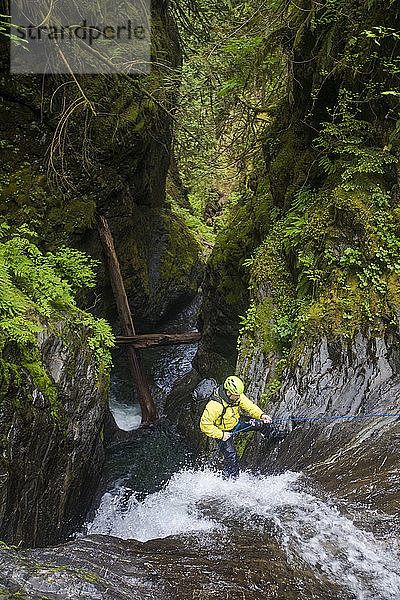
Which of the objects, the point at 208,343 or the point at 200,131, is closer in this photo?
the point at 200,131

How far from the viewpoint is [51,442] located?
204 inches

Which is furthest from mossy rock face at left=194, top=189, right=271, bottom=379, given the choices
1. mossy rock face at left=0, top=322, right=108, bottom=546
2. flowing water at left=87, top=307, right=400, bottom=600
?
mossy rock face at left=0, top=322, right=108, bottom=546

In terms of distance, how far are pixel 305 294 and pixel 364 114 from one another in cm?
305

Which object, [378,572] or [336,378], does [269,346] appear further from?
[378,572]

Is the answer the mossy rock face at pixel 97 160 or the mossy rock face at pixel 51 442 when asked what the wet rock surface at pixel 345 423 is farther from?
the mossy rock face at pixel 97 160

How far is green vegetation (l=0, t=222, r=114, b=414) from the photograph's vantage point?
4625mm

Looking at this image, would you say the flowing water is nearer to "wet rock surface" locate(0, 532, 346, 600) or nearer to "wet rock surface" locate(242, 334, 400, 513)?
"wet rock surface" locate(0, 532, 346, 600)

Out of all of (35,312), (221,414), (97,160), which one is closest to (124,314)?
(97,160)

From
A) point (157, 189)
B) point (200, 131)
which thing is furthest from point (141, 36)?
point (157, 189)

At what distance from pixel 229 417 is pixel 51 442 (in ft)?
8.44

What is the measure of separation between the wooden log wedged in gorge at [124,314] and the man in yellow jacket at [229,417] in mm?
5759

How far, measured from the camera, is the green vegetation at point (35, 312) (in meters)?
4.62

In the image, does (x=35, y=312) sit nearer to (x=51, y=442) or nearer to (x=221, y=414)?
(x=51, y=442)

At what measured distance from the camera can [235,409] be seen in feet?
19.1
